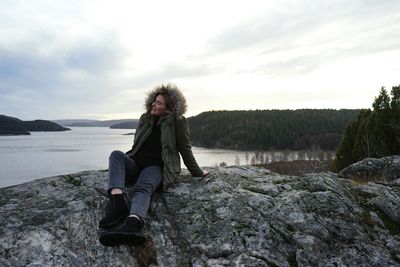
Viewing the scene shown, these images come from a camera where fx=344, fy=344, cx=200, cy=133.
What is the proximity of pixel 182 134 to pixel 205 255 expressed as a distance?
2352 millimetres

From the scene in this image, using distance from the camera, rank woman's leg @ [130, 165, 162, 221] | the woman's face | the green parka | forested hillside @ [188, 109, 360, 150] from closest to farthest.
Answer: woman's leg @ [130, 165, 162, 221], the green parka, the woman's face, forested hillside @ [188, 109, 360, 150]

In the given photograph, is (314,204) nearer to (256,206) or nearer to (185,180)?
(256,206)

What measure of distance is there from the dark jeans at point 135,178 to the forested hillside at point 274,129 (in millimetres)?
124120

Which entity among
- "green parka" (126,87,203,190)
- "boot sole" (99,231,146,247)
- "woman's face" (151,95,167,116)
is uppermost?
"woman's face" (151,95,167,116)

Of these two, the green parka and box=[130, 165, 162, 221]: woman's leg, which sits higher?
the green parka

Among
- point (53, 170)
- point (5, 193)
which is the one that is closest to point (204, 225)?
point (5, 193)

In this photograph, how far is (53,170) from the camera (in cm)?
6394

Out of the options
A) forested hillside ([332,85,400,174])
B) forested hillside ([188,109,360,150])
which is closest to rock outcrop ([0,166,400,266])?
forested hillside ([332,85,400,174])

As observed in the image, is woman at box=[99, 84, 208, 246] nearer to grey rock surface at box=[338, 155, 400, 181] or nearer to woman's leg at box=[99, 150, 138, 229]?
woman's leg at box=[99, 150, 138, 229]

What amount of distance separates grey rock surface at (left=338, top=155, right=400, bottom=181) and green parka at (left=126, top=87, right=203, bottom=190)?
4.29m

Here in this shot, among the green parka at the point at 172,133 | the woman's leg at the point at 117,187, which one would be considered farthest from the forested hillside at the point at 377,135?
the woman's leg at the point at 117,187

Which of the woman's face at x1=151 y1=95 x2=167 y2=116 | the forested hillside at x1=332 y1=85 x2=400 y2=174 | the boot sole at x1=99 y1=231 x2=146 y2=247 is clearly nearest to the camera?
the boot sole at x1=99 y1=231 x2=146 y2=247

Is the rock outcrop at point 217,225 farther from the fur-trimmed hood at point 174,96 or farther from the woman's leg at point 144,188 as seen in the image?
the fur-trimmed hood at point 174,96

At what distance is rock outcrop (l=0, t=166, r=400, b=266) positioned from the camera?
4.70 metres
